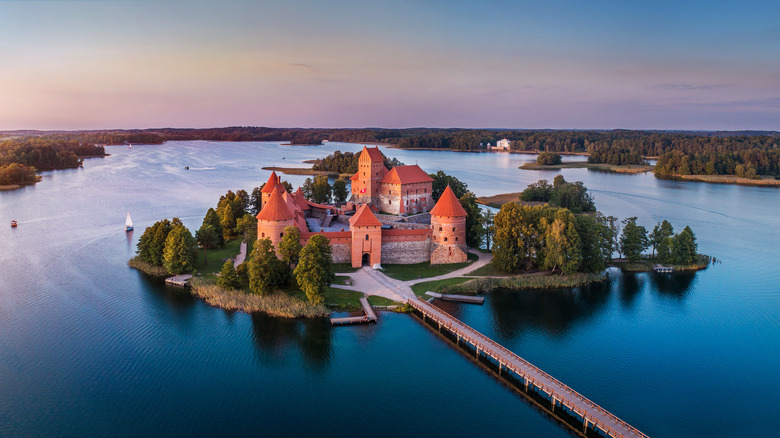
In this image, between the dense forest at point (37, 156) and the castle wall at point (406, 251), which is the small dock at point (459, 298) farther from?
the dense forest at point (37, 156)

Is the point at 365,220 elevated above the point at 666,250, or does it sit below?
above

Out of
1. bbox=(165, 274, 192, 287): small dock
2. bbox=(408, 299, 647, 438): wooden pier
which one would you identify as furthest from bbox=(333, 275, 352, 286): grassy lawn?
bbox=(165, 274, 192, 287): small dock

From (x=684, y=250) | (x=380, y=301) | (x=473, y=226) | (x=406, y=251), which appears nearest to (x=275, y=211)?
(x=406, y=251)

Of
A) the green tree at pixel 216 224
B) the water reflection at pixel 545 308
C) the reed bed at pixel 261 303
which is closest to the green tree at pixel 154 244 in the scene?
the green tree at pixel 216 224

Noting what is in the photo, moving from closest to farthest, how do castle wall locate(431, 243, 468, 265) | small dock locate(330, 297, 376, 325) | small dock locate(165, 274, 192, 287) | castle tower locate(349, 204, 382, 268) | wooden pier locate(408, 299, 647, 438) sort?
wooden pier locate(408, 299, 647, 438) → small dock locate(330, 297, 376, 325) → small dock locate(165, 274, 192, 287) → castle tower locate(349, 204, 382, 268) → castle wall locate(431, 243, 468, 265)

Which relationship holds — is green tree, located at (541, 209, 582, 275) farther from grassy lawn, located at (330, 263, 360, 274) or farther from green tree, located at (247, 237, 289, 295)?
green tree, located at (247, 237, 289, 295)

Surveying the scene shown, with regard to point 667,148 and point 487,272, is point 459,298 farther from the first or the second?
point 667,148

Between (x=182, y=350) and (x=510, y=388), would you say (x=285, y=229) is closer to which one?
(x=182, y=350)
